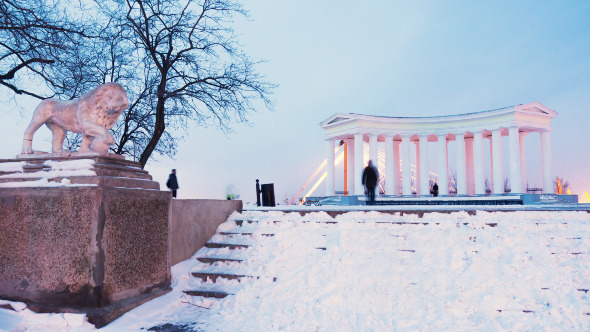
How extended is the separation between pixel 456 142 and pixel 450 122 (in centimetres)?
194

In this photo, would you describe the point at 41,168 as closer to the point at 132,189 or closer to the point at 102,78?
the point at 132,189

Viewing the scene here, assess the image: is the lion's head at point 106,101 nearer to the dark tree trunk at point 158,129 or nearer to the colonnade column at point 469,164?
the dark tree trunk at point 158,129

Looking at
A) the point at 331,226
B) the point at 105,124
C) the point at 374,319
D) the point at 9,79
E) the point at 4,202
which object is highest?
the point at 9,79

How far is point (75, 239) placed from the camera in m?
5.75

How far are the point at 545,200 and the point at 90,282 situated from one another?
29459mm

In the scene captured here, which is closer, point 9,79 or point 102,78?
point 9,79

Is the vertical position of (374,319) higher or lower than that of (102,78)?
lower

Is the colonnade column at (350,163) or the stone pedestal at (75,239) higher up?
the colonnade column at (350,163)

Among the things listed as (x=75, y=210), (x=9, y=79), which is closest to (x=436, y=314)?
(x=75, y=210)

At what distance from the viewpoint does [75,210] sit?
5766 mm

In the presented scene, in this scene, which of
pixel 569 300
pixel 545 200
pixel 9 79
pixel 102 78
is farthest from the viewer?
pixel 545 200

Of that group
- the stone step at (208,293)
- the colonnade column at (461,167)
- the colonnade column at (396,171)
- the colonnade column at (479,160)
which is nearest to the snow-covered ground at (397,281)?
the stone step at (208,293)

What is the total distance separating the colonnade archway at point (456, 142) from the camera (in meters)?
31.6

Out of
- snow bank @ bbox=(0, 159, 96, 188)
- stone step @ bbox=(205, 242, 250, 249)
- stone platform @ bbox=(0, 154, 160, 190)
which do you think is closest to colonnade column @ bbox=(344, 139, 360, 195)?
stone step @ bbox=(205, 242, 250, 249)
